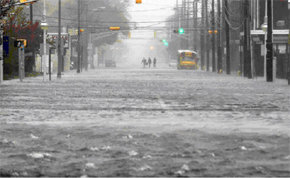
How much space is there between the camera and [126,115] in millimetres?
18188

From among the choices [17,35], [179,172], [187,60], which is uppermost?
[17,35]

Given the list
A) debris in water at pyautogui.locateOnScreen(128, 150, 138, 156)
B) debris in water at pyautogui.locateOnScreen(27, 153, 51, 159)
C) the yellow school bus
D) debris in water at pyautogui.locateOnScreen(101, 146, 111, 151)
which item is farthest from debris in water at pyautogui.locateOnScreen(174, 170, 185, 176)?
the yellow school bus

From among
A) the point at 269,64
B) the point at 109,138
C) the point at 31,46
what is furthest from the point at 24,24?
the point at 109,138

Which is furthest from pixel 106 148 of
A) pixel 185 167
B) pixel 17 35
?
pixel 17 35

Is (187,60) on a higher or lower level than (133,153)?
higher

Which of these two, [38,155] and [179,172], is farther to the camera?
[38,155]

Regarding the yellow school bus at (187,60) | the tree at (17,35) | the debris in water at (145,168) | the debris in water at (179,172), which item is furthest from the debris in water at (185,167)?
the yellow school bus at (187,60)

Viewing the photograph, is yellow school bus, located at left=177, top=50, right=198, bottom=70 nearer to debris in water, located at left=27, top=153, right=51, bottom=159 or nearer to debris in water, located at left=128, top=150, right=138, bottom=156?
debris in water, located at left=128, top=150, right=138, bottom=156

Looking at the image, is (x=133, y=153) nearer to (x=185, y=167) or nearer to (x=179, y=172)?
(x=185, y=167)

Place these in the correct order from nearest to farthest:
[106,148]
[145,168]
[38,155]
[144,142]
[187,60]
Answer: [145,168] → [38,155] → [106,148] → [144,142] → [187,60]

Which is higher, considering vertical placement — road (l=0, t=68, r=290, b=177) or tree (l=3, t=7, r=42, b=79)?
tree (l=3, t=7, r=42, b=79)

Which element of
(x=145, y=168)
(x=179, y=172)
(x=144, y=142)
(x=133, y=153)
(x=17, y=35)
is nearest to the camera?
(x=179, y=172)

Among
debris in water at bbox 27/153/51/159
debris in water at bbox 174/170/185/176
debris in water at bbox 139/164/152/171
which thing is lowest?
debris in water at bbox 174/170/185/176

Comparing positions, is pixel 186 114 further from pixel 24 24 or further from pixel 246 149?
pixel 24 24
